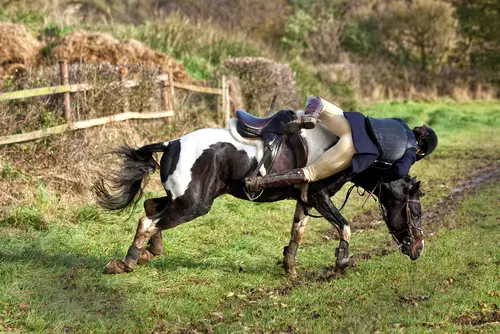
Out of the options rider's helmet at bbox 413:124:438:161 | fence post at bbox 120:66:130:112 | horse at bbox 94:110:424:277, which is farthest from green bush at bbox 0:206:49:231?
rider's helmet at bbox 413:124:438:161

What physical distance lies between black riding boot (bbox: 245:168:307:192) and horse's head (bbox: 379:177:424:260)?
39.3 inches

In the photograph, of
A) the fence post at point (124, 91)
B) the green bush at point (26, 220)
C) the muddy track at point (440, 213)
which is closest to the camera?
the muddy track at point (440, 213)

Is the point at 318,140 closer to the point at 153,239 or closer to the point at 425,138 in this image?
the point at 425,138

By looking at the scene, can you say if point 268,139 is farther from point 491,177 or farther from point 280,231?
point 491,177

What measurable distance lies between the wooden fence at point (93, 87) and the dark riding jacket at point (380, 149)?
4934mm

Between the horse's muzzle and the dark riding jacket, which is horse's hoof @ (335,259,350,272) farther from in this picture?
the dark riding jacket

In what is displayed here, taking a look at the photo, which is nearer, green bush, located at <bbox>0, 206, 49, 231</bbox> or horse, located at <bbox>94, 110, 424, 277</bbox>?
horse, located at <bbox>94, 110, 424, 277</bbox>

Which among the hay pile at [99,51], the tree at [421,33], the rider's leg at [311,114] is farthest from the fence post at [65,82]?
the tree at [421,33]

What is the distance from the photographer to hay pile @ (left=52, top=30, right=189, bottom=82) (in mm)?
14984

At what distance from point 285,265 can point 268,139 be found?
1428mm

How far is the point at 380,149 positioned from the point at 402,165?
276 millimetres

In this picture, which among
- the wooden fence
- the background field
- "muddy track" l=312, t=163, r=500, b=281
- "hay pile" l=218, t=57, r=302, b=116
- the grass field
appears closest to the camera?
the grass field

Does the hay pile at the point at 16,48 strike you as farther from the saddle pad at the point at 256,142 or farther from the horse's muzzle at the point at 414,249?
the horse's muzzle at the point at 414,249

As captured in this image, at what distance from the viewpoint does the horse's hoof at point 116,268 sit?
21.5ft
